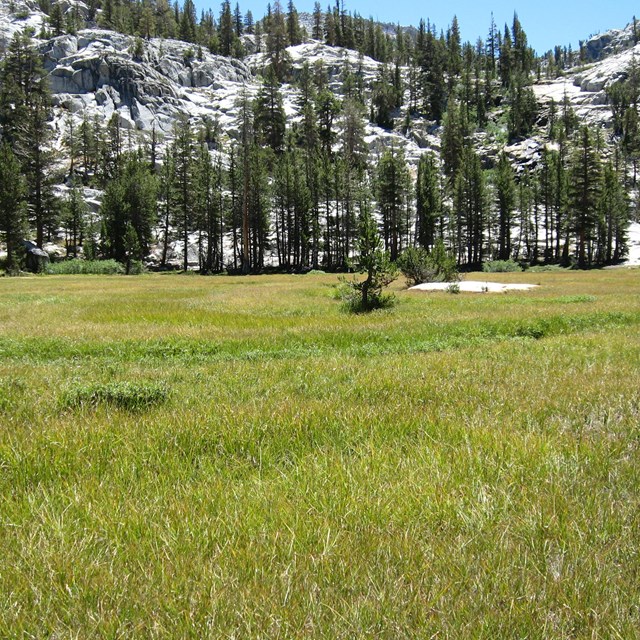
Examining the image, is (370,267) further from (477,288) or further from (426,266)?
(426,266)

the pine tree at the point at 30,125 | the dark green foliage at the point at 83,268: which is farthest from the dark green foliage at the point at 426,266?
the pine tree at the point at 30,125

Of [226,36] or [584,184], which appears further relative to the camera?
[226,36]

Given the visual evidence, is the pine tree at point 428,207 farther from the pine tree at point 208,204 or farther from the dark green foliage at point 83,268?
the dark green foliage at point 83,268

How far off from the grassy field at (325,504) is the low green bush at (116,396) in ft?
0.10

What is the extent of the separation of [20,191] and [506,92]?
15621 cm

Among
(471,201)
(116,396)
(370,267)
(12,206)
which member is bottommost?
(116,396)

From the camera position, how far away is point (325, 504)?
119 inches

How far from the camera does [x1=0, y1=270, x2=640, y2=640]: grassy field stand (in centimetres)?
205

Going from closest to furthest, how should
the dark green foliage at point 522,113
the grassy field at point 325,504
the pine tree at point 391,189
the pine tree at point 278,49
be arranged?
the grassy field at point 325,504 → the pine tree at point 391,189 → the dark green foliage at point 522,113 → the pine tree at point 278,49

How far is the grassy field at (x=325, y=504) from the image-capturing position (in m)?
2.05

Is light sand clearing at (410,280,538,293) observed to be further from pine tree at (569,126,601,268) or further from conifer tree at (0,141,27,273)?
pine tree at (569,126,601,268)

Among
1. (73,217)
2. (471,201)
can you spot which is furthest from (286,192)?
(73,217)

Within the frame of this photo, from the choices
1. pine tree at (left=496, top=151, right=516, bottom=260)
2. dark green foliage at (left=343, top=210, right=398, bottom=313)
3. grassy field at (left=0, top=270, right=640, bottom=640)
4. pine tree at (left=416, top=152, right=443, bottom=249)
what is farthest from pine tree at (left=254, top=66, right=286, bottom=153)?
grassy field at (left=0, top=270, right=640, bottom=640)

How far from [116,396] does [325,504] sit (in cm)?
392
